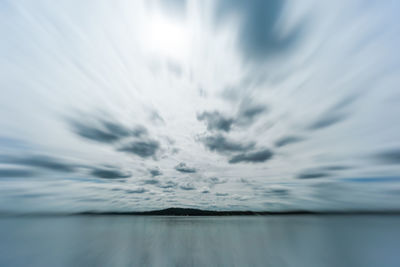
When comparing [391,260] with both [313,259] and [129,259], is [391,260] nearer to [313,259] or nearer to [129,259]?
[313,259]

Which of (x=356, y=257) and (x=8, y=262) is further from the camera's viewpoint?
(x=356, y=257)

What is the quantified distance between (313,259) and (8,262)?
162 ft

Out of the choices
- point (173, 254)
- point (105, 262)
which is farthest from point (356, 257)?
point (105, 262)

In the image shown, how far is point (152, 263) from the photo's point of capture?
85.5 ft

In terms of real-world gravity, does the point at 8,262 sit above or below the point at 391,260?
above

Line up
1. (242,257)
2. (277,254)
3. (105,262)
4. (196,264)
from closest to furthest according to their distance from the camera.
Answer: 1. (196,264)
2. (105,262)
3. (242,257)
4. (277,254)

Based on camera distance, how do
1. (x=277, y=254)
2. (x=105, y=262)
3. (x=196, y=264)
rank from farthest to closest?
(x=277, y=254) < (x=105, y=262) < (x=196, y=264)

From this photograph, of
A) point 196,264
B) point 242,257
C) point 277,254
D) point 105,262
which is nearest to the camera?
point 196,264

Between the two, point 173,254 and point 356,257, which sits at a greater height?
point 173,254

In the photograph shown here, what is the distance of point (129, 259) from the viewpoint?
28328 millimetres

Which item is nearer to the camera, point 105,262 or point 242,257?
point 105,262

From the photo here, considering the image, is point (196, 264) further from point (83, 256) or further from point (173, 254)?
point (83, 256)

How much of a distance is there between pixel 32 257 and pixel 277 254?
1710 inches

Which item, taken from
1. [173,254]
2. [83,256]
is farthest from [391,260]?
[83,256]
